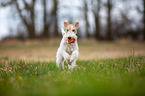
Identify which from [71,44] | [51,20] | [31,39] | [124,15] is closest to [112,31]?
[124,15]

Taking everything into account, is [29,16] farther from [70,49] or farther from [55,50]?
[70,49]

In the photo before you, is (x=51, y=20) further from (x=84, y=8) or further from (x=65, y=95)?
(x=65, y=95)

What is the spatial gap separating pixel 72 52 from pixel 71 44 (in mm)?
225

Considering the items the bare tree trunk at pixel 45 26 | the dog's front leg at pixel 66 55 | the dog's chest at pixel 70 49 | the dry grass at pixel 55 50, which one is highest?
the bare tree trunk at pixel 45 26

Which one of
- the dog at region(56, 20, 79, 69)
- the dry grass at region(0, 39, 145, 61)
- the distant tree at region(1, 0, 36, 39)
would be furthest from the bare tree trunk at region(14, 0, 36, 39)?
the dog at region(56, 20, 79, 69)

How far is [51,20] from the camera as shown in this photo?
1969 centimetres

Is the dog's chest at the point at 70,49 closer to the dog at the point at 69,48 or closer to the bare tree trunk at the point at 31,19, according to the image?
the dog at the point at 69,48

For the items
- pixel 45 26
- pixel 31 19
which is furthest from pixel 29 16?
pixel 45 26

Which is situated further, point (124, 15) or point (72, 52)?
point (124, 15)

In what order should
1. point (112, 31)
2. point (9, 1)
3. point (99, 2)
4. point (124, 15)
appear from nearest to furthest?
point (9, 1) → point (124, 15) → point (99, 2) → point (112, 31)

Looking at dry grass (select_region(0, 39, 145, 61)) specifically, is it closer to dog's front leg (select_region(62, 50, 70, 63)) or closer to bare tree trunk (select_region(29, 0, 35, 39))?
bare tree trunk (select_region(29, 0, 35, 39))

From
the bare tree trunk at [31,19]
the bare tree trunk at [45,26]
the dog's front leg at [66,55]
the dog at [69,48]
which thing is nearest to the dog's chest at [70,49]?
the dog at [69,48]

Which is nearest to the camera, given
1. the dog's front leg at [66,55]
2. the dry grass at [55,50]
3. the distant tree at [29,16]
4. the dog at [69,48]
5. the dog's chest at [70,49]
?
Answer: the dog at [69,48]

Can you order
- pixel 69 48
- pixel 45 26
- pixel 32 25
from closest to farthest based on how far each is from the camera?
1. pixel 69 48
2. pixel 32 25
3. pixel 45 26
